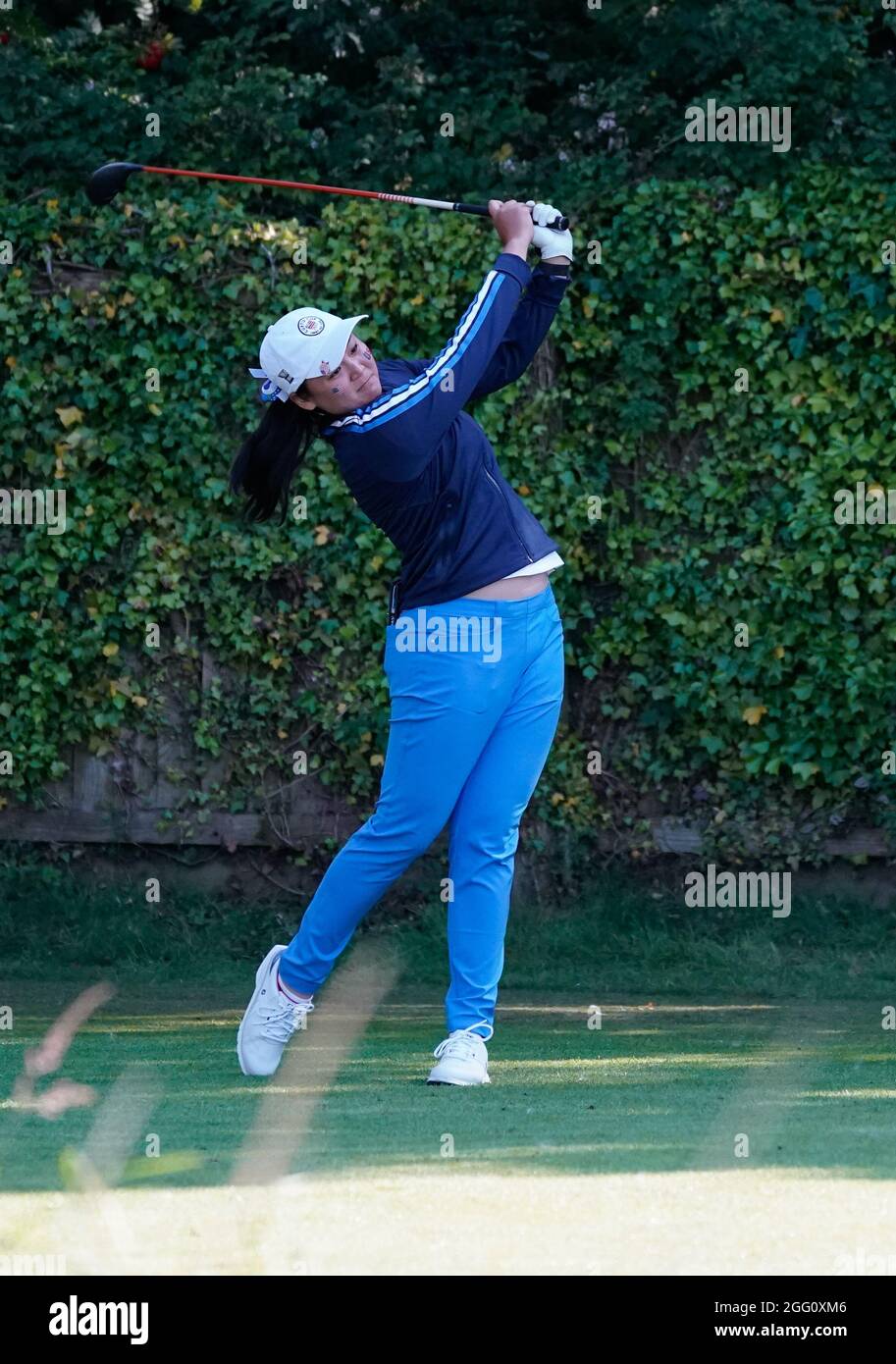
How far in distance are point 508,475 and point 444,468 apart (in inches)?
109

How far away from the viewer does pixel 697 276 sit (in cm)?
700

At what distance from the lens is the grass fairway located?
8.75ft

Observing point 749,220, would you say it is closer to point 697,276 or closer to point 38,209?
point 697,276

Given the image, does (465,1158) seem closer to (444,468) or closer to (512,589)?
(512,589)

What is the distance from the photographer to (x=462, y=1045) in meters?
4.32

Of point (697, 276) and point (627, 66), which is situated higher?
point (627, 66)

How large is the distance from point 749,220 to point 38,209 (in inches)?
109

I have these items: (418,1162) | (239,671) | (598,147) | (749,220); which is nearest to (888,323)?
(749,220)

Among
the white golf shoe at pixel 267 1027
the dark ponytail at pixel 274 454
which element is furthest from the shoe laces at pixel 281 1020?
the dark ponytail at pixel 274 454

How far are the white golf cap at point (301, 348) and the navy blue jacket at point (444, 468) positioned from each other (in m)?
0.14

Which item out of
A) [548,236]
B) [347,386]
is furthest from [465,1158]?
[548,236]

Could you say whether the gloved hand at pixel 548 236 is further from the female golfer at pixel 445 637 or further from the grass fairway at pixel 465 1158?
the grass fairway at pixel 465 1158

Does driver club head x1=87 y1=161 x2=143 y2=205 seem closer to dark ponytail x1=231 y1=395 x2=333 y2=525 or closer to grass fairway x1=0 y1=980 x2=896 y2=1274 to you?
dark ponytail x1=231 y1=395 x2=333 y2=525

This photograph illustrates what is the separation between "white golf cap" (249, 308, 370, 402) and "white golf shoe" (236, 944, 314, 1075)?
4.79 ft
